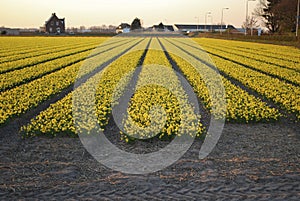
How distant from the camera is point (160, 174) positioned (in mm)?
6258

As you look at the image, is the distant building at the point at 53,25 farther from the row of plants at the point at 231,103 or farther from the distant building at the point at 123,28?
the row of plants at the point at 231,103

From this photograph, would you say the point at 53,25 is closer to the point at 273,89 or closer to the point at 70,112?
the point at 273,89

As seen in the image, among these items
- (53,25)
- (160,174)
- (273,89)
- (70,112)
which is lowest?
(160,174)

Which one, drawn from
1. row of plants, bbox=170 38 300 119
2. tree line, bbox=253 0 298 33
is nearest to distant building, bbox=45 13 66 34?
tree line, bbox=253 0 298 33

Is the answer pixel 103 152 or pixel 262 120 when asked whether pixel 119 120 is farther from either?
pixel 262 120

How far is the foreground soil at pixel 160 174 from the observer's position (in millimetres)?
5551

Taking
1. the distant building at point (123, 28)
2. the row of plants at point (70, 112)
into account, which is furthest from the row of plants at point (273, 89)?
the distant building at point (123, 28)

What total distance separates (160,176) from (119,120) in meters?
3.56

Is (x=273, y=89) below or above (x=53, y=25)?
below

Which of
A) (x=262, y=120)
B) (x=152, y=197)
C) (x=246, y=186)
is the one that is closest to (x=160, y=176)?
(x=152, y=197)

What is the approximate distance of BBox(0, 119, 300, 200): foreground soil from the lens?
5.55 meters

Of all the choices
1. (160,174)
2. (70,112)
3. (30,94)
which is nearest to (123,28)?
(30,94)

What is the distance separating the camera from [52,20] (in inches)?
4392

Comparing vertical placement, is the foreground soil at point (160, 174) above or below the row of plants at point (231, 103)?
below
